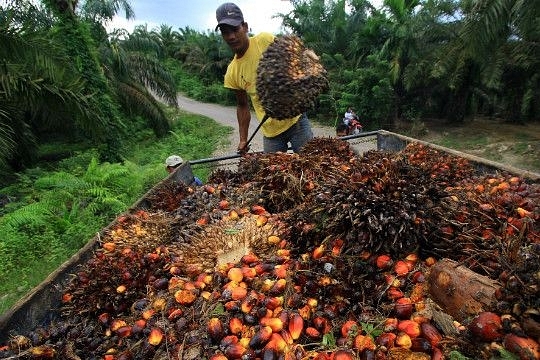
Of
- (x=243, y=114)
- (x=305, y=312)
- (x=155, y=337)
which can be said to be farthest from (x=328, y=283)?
(x=243, y=114)

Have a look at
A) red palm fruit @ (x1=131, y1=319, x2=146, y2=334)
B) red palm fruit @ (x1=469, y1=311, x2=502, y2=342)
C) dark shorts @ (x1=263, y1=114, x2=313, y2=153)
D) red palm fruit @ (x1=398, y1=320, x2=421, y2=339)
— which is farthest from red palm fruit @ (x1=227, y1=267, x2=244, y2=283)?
dark shorts @ (x1=263, y1=114, x2=313, y2=153)

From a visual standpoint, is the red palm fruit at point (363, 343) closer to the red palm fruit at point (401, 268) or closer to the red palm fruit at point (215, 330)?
the red palm fruit at point (401, 268)

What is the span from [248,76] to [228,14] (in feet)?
2.37

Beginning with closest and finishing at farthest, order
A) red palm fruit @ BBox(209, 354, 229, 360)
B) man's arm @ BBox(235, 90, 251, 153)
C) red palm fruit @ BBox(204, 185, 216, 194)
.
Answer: red palm fruit @ BBox(209, 354, 229, 360) → red palm fruit @ BBox(204, 185, 216, 194) → man's arm @ BBox(235, 90, 251, 153)

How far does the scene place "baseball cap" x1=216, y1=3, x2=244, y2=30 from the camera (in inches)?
151

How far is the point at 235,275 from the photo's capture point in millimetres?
2092

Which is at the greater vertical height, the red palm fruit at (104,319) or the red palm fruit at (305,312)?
the red palm fruit at (305,312)

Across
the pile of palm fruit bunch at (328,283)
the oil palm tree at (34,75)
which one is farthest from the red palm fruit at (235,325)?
the oil palm tree at (34,75)

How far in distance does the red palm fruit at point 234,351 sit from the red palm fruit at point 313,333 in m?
0.30

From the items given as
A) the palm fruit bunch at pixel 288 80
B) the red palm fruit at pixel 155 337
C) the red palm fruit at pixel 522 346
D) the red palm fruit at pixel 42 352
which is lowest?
the red palm fruit at pixel 42 352

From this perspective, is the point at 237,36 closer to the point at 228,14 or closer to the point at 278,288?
the point at 228,14

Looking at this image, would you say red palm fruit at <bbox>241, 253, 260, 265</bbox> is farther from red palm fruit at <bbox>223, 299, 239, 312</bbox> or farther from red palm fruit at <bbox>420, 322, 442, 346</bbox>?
red palm fruit at <bbox>420, 322, 442, 346</bbox>

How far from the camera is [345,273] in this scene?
1994 millimetres

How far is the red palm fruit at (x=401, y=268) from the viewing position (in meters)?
1.98
